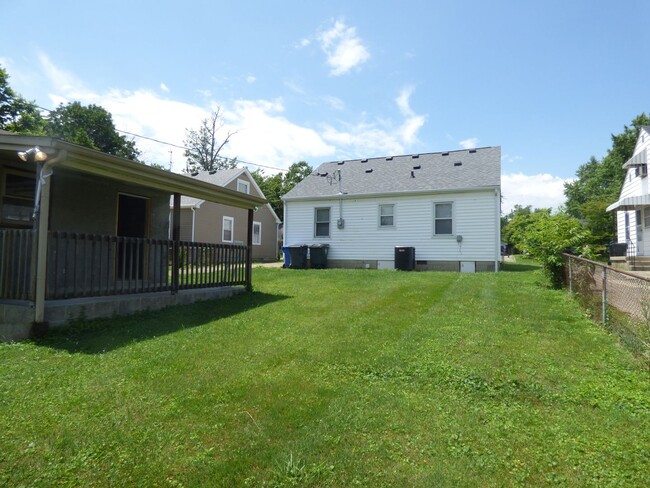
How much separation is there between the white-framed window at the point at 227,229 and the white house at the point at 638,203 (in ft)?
60.1

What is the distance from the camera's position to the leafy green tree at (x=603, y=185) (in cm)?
Answer: 2381

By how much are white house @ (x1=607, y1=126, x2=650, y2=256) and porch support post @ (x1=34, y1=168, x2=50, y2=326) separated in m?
17.2

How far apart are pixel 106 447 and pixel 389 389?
2.16 metres

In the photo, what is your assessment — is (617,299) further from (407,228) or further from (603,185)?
(603,185)

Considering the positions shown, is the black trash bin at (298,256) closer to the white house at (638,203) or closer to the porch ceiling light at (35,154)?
the porch ceiling light at (35,154)

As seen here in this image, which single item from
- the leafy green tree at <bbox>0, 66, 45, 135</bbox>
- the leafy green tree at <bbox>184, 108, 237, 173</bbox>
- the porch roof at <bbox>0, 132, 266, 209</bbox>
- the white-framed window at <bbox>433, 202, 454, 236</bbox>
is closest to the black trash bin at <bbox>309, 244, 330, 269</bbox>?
the white-framed window at <bbox>433, 202, 454, 236</bbox>

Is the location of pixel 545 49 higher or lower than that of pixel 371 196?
higher

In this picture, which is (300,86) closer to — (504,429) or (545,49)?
(545,49)

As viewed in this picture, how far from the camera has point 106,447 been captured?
2.43 meters

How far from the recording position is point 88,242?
5891 mm

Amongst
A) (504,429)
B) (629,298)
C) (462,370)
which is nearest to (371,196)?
(629,298)

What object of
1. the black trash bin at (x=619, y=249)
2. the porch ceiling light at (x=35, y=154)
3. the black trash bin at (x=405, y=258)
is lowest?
the black trash bin at (x=405, y=258)

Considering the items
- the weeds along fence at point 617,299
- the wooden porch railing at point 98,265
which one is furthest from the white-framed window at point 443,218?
the wooden porch railing at point 98,265

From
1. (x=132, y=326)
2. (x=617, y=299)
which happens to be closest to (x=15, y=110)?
(x=132, y=326)
